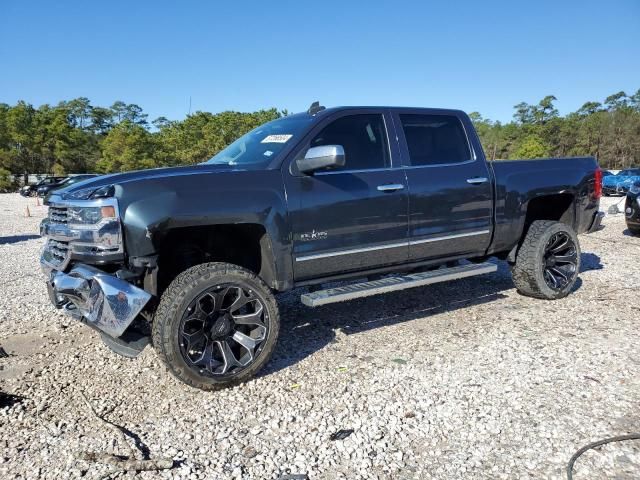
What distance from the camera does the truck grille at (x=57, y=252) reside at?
11.8ft

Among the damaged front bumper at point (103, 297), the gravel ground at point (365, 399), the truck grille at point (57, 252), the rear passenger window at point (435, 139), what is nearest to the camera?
the gravel ground at point (365, 399)

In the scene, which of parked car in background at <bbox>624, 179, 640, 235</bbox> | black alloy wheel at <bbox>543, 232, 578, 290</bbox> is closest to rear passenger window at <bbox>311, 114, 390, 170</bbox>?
black alloy wheel at <bbox>543, 232, 578, 290</bbox>

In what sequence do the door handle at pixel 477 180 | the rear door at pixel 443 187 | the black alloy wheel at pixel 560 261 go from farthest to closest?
1. the black alloy wheel at pixel 560 261
2. the door handle at pixel 477 180
3. the rear door at pixel 443 187

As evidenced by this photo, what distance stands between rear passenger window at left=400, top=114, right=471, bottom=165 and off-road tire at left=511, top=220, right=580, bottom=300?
1.27 metres

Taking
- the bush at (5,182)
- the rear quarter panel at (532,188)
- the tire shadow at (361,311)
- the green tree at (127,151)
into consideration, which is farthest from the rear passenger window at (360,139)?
the green tree at (127,151)

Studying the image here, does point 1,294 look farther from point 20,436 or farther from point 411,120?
point 411,120

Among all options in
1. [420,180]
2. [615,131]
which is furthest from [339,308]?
[615,131]

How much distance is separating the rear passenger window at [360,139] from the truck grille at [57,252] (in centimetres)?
212

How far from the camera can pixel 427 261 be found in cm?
470

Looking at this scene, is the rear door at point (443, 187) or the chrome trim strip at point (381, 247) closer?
the chrome trim strip at point (381, 247)

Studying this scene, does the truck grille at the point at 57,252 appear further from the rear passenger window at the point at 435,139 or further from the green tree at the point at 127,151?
the green tree at the point at 127,151

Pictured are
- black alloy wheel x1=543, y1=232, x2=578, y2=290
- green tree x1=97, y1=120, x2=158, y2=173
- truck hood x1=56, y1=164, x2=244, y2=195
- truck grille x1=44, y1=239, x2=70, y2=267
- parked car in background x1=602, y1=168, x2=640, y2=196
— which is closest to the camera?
truck hood x1=56, y1=164, x2=244, y2=195

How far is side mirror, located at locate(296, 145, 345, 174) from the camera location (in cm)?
363

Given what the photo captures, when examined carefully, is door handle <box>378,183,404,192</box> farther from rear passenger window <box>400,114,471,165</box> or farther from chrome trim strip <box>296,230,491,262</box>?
chrome trim strip <box>296,230,491,262</box>
